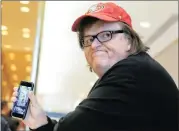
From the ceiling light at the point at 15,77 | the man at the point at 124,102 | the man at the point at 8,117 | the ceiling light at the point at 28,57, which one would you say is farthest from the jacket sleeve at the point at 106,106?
the ceiling light at the point at 15,77

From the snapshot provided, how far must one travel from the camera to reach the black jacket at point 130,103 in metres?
→ 0.85

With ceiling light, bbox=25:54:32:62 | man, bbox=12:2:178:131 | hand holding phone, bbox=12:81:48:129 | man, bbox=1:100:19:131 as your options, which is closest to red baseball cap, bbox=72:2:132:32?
man, bbox=12:2:178:131

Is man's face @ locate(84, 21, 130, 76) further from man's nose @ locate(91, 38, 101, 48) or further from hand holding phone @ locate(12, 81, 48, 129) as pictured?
hand holding phone @ locate(12, 81, 48, 129)

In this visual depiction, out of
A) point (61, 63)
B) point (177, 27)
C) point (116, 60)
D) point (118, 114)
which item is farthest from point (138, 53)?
point (177, 27)

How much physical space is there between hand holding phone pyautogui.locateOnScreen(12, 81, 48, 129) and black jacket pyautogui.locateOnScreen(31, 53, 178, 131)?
0.51 feet

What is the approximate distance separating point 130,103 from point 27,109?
0.34m

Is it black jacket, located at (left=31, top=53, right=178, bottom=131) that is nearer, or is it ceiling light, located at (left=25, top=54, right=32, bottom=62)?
black jacket, located at (left=31, top=53, right=178, bottom=131)

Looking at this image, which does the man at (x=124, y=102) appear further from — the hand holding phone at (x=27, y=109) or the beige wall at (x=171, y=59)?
the beige wall at (x=171, y=59)

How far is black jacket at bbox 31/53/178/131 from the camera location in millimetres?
850

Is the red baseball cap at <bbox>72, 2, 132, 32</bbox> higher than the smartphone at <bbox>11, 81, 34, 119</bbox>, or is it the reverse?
the red baseball cap at <bbox>72, 2, 132, 32</bbox>

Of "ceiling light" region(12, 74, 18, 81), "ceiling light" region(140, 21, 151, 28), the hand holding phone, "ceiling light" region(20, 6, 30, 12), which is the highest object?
"ceiling light" region(20, 6, 30, 12)

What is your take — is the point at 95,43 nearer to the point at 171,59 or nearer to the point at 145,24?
the point at 145,24

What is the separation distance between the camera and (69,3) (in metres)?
3.45

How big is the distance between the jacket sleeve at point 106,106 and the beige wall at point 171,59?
2.77 m
